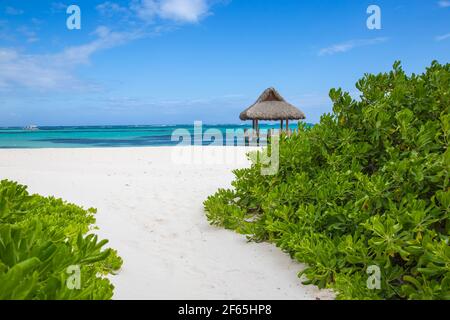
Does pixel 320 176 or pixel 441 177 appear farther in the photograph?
pixel 320 176

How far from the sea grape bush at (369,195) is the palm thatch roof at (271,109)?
20.8m

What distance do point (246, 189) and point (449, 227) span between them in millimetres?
3240

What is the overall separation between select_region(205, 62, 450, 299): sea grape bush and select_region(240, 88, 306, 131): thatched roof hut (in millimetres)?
20799

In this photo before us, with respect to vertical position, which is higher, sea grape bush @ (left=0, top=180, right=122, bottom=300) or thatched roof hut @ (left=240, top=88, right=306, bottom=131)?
thatched roof hut @ (left=240, top=88, right=306, bottom=131)

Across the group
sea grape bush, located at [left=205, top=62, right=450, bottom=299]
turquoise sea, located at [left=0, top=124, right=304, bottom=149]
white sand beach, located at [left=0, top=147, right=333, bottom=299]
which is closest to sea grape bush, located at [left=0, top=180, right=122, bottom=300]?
white sand beach, located at [left=0, top=147, right=333, bottom=299]

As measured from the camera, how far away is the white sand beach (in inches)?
148

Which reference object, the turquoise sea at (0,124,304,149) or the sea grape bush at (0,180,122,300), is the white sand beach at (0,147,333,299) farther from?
the turquoise sea at (0,124,304,149)

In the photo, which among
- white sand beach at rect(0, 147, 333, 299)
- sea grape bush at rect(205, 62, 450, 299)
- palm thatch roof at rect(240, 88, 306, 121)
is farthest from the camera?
palm thatch roof at rect(240, 88, 306, 121)

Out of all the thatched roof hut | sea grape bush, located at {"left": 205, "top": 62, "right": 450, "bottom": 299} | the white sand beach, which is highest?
the thatched roof hut

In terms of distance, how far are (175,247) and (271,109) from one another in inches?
894

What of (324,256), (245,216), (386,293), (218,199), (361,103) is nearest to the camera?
(386,293)

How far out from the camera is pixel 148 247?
5.05m
